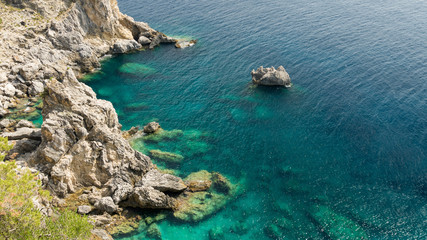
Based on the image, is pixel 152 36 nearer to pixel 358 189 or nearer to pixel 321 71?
pixel 321 71

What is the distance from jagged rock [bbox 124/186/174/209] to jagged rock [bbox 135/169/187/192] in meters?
1.29

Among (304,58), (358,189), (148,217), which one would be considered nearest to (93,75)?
(148,217)

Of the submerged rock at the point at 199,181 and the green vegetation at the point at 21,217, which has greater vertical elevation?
the green vegetation at the point at 21,217

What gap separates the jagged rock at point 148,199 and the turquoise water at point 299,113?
10.9 ft

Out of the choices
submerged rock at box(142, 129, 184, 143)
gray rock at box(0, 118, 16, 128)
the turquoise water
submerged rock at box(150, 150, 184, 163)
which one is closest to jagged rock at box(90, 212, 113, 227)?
the turquoise water

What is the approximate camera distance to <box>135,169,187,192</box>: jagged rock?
49894mm

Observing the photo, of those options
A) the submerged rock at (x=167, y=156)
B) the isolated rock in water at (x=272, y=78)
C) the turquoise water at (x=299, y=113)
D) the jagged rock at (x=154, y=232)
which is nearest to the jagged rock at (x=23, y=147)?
the submerged rock at (x=167, y=156)

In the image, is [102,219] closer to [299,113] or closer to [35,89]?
[35,89]

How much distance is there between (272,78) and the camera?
81.5 m

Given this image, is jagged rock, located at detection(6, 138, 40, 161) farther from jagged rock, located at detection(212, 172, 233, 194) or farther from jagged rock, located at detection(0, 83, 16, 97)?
jagged rock, located at detection(212, 172, 233, 194)

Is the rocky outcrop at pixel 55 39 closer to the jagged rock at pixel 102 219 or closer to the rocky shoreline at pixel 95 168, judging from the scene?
the rocky shoreline at pixel 95 168

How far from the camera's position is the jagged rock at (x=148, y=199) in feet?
155

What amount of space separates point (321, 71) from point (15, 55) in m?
88.2

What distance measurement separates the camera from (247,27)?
389ft
